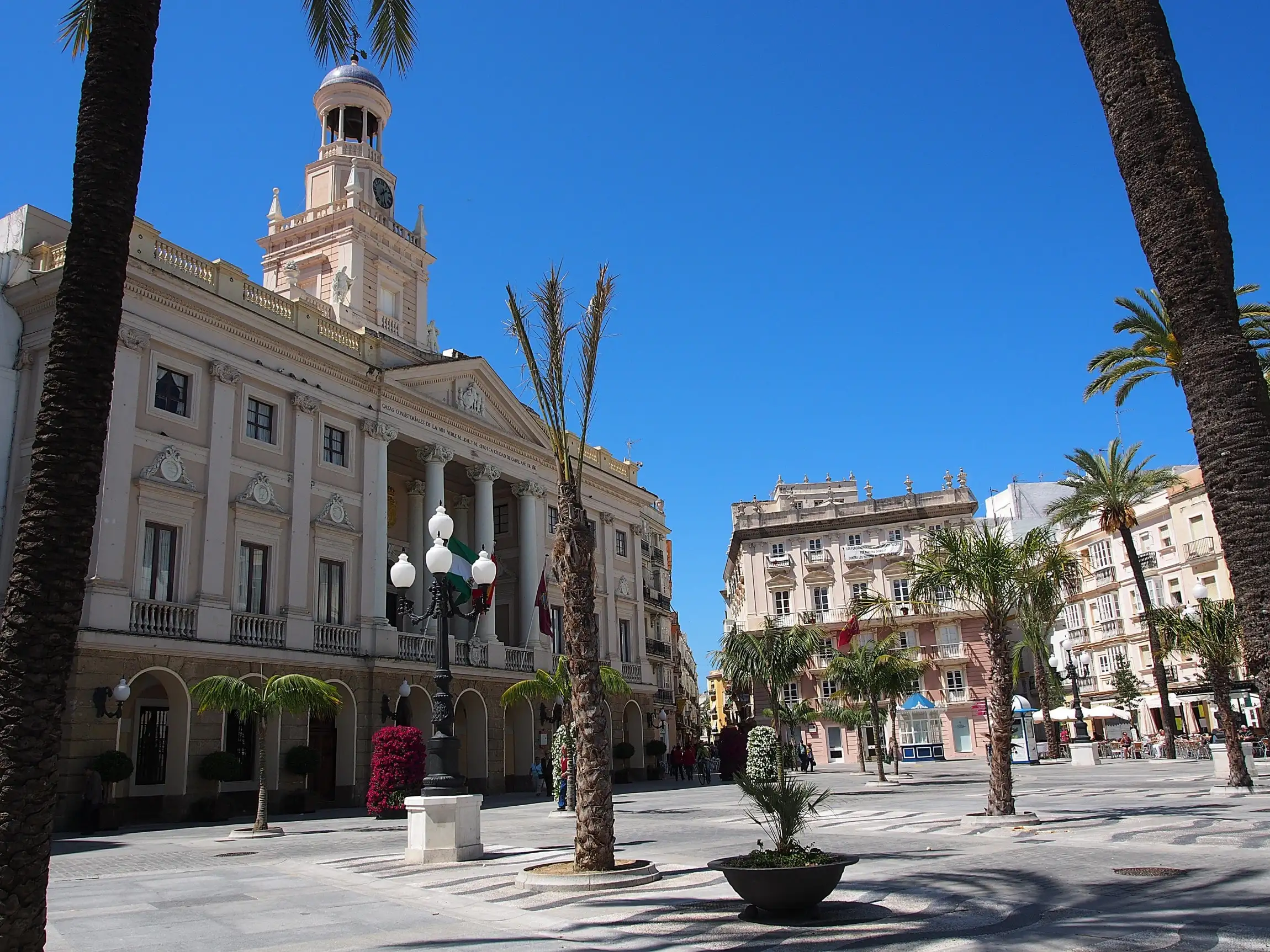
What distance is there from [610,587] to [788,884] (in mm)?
37665

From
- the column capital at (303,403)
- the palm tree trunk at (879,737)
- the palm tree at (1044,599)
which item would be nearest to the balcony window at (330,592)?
the column capital at (303,403)

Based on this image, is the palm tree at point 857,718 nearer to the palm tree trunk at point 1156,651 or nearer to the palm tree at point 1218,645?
the palm tree trunk at point 1156,651

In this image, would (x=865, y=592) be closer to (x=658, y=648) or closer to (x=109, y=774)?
(x=658, y=648)

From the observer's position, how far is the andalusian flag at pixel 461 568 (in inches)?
866

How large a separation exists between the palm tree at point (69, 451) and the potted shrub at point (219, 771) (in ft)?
65.4

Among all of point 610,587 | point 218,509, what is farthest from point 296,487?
point 610,587

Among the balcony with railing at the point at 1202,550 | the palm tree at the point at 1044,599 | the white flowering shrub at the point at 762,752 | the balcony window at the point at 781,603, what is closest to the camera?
the palm tree at the point at 1044,599

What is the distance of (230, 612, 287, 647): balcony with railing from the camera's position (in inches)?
1042

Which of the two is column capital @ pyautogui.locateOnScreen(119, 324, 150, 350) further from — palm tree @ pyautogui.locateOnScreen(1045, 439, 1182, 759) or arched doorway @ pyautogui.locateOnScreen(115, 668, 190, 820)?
palm tree @ pyautogui.locateOnScreen(1045, 439, 1182, 759)

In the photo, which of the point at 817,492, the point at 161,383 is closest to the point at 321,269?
the point at 161,383

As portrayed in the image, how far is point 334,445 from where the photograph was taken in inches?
1248

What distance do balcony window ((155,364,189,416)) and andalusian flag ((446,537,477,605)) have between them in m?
8.09

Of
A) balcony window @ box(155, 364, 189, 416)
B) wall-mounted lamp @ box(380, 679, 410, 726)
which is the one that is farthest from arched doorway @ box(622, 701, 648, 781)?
balcony window @ box(155, 364, 189, 416)

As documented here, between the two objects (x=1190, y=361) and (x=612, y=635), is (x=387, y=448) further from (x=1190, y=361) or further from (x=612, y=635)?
(x=1190, y=361)
